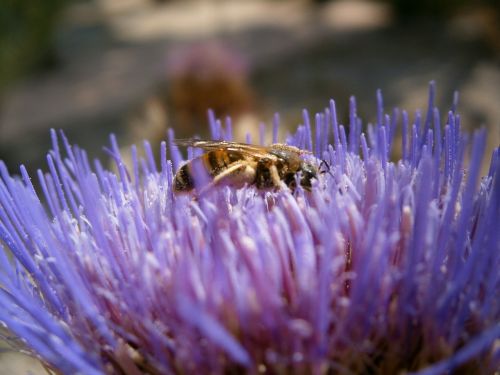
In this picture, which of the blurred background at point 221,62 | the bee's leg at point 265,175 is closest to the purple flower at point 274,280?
the bee's leg at point 265,175

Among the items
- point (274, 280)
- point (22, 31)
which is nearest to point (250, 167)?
point (274, 280)

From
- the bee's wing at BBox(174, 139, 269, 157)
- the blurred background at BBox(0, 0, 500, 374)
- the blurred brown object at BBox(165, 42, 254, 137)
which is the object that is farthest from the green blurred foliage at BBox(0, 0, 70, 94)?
the bee's wing at BBox(174, 139, 269, 157)

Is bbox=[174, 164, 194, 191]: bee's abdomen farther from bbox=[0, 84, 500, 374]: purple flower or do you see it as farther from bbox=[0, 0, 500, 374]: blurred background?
bbox=[0, 0, 500, 374]: blurred background

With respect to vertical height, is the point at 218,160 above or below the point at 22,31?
below

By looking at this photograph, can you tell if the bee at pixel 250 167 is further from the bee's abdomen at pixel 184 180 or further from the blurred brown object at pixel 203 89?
the blurred brown object at pixel 203 89

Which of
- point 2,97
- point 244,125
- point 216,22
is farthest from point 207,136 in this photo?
point 216,22

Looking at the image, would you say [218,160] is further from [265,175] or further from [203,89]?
[203,89]
